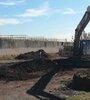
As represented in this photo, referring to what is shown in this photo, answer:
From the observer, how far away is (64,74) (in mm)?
26781

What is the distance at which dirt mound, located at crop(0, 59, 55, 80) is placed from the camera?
24894 mm

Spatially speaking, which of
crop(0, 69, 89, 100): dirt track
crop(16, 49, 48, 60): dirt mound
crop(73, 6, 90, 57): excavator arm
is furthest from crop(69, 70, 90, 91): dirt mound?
crop(16, 49, 48, 60): dirt mound

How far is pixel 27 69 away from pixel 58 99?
1214 centimetres

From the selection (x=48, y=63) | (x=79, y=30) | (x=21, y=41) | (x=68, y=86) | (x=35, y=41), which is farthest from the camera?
(x=35, y=41)

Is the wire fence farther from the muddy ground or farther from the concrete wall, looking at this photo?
the muddy ground

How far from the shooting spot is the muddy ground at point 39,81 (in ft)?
58.8

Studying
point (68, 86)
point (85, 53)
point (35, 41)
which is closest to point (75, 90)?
point (68, 86)

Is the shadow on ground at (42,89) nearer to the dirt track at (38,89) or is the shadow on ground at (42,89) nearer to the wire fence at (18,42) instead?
Answer: the dirt track at (38,89)

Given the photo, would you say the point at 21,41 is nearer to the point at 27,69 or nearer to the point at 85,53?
the point at 85,53

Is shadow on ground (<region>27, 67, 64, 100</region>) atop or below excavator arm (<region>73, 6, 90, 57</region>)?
below

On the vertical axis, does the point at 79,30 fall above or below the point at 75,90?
above

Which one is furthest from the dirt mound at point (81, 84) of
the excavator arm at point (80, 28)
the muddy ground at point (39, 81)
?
the excavator arm at point (80, 28)

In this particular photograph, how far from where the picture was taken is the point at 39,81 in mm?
23172

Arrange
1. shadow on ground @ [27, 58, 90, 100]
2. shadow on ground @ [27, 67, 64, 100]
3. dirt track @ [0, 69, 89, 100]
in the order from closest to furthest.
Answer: shadow on ground @ [27, 67, 64, 100], dirt track @ [0, 69, 89, 100], shadow on ground @ [27, 58, 90, 100]
